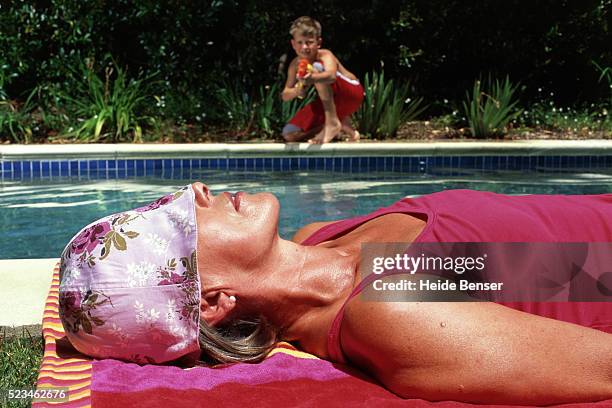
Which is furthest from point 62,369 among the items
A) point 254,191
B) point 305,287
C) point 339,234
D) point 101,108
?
point 101,108

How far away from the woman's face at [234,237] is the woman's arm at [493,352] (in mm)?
410

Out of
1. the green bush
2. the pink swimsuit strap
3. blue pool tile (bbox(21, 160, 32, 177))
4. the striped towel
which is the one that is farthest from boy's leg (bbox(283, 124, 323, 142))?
the striped towel

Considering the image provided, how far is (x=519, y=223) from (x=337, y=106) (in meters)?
6.32

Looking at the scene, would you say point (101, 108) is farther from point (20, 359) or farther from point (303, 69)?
point (20, 359)

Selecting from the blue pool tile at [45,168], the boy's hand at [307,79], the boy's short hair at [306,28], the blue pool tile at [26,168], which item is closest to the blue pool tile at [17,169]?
the blue pool tile at [26,168]

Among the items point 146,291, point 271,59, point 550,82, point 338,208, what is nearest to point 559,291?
point 146,291

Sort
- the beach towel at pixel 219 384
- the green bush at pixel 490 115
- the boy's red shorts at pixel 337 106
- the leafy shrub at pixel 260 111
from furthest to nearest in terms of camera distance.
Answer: the leafy shrub at pixel 260 111
the green bush at pixel 490 115
the boy's red shorts at pixel 337 106
the beach towel at pixel 219 384

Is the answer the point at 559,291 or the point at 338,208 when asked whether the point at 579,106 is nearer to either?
the point at 338,208

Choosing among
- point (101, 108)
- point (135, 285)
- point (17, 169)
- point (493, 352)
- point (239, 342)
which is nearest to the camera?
point (493, 352)

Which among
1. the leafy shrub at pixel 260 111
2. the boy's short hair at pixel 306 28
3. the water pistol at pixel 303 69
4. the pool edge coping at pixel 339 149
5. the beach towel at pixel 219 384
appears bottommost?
the pool edge coping at pixel 339 149

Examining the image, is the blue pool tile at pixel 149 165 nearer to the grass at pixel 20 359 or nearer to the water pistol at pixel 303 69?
the water pistol at pixel 303 69

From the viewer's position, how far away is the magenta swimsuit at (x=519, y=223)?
8.27 ft

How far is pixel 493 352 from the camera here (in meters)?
2.18

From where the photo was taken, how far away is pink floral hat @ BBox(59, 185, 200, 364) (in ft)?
7.89
